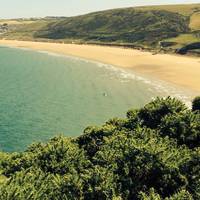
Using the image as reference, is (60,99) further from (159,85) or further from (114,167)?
(114,167)

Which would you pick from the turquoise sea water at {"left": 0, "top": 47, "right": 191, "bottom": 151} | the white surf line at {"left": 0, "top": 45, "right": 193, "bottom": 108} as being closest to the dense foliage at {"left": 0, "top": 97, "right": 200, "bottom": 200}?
the turquoise sea water at {"left": 0, "top": 47, "right": 191, "bottom": 151}

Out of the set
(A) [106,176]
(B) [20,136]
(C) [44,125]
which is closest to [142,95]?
(C) [44,125]

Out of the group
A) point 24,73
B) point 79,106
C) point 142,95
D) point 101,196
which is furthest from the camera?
point 24,73

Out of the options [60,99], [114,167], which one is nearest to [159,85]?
[60,99]

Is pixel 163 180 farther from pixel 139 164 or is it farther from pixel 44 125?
pixel 44 125

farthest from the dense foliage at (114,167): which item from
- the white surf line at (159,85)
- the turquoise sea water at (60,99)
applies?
the white surf line at (159,85)
